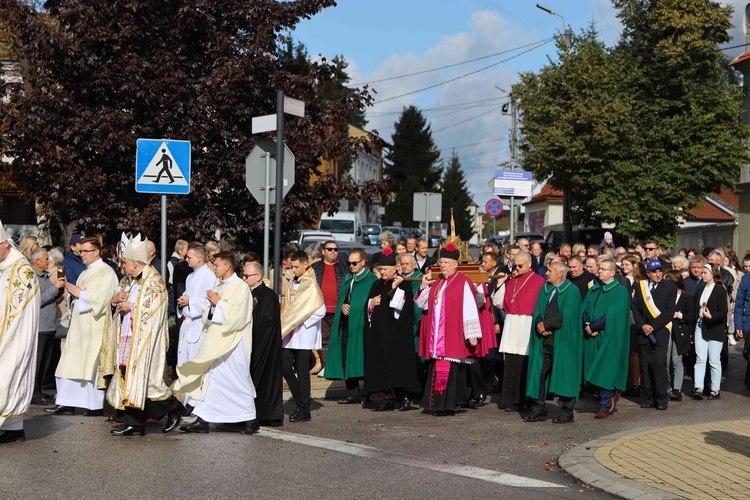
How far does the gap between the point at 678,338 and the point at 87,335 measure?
7.19 metres

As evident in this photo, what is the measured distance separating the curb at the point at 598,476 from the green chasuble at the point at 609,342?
2136 millimetres

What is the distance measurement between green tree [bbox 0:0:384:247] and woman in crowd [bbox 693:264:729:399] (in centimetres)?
726

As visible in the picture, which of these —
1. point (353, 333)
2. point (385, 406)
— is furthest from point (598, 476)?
point (353, 333)

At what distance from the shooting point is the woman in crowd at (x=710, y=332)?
47.4 ft

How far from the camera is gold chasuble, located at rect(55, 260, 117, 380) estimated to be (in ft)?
38.3

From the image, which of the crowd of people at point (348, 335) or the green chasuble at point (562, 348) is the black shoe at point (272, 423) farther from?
the green chasuble at point (562, 348)

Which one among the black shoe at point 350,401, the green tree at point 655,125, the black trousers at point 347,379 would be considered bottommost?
the black shoe at point 350,401

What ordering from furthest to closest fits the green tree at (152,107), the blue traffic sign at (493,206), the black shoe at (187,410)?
the blue traffic sign at (493,206) → the green tree at (152,107) → the black shoe at (187,410)

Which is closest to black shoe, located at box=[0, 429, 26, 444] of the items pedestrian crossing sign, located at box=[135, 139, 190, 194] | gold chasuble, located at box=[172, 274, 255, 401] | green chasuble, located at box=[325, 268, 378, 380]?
gold chasuble, located at box=[172, 274, 255, 401]

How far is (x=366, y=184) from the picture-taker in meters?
20.0

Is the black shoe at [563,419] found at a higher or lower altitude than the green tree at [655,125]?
lower

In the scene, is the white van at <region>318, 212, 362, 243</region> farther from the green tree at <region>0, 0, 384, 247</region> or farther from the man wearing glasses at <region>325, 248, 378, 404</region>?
the man wearing glasses at <region>325, 248, 378, 404</region>

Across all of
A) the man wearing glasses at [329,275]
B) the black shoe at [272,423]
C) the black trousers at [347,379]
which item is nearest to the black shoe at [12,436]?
the black shoe at [272,423]

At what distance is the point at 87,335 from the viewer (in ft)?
39.1
